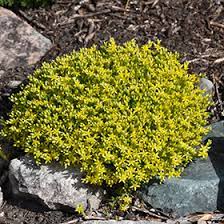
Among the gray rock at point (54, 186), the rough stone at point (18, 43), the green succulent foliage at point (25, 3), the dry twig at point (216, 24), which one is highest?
the dry twig at point (216, 24)

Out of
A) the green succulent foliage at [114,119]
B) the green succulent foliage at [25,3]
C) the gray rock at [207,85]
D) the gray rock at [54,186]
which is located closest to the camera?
the green succulent foliage at [114,119]

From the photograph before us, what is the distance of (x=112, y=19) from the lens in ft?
20.8

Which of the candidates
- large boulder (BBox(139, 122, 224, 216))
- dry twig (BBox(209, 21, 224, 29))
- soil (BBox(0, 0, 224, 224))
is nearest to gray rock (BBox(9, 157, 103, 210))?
large boulder (BBox(139, 122, 224, 216))

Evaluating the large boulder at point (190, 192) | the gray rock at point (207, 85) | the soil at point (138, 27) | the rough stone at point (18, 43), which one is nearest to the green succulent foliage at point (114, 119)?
the large boulder at point (190, 192)

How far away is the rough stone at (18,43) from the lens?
605 cm

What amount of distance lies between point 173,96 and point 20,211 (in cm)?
139

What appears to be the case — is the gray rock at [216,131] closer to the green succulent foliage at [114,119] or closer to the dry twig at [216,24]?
the green succulent foliage at [114,119]

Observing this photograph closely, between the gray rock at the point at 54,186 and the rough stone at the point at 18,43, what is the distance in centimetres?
144

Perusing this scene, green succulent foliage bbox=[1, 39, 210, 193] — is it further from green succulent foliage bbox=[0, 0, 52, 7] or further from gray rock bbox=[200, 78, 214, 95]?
green succulent foliage bbox=[0, 0, 52, 7]

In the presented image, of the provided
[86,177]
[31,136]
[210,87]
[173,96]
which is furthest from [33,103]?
[210,87]

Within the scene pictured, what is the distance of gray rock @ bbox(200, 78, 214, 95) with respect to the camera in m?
5.57

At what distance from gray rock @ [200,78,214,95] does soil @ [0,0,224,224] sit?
7cm

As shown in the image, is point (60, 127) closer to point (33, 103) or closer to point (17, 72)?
point (33, 103)

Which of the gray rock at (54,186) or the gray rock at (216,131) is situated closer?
the gray rock at (54,186)
